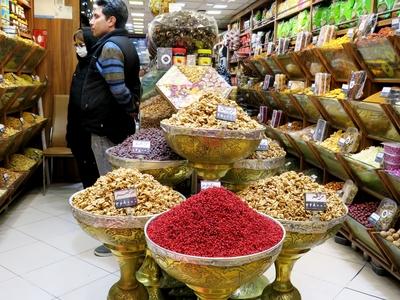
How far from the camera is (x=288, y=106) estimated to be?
5.33 metres

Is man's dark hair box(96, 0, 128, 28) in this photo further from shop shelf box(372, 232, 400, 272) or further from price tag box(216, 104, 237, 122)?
shop shelf box(372, 232, 400, 272)

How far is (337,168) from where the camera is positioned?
387 cm

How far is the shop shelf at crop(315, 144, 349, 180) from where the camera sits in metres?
3.70

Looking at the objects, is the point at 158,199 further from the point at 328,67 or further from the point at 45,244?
the point at 328,67

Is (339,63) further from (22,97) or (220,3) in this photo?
(220,3)

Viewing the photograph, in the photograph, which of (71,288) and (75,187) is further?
(75,187)

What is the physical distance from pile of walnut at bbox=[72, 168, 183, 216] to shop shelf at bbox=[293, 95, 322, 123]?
2.79 metres

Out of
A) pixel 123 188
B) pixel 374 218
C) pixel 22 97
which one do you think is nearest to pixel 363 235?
pixel 374 218

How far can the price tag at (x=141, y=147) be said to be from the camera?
2210 millimetres

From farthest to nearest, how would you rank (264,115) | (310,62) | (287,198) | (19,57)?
1. (264,115)
2. (310,62)
3. (19,57)
4. (287,198)

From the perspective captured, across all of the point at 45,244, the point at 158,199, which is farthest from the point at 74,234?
the point at 158,199

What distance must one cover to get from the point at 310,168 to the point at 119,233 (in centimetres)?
359

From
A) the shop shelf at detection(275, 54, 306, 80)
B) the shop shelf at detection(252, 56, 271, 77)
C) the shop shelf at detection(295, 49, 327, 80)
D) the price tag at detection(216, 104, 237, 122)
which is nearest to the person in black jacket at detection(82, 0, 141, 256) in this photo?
the price tag at detection(216, 104, 237, 122)

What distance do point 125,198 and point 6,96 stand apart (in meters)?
2.60
